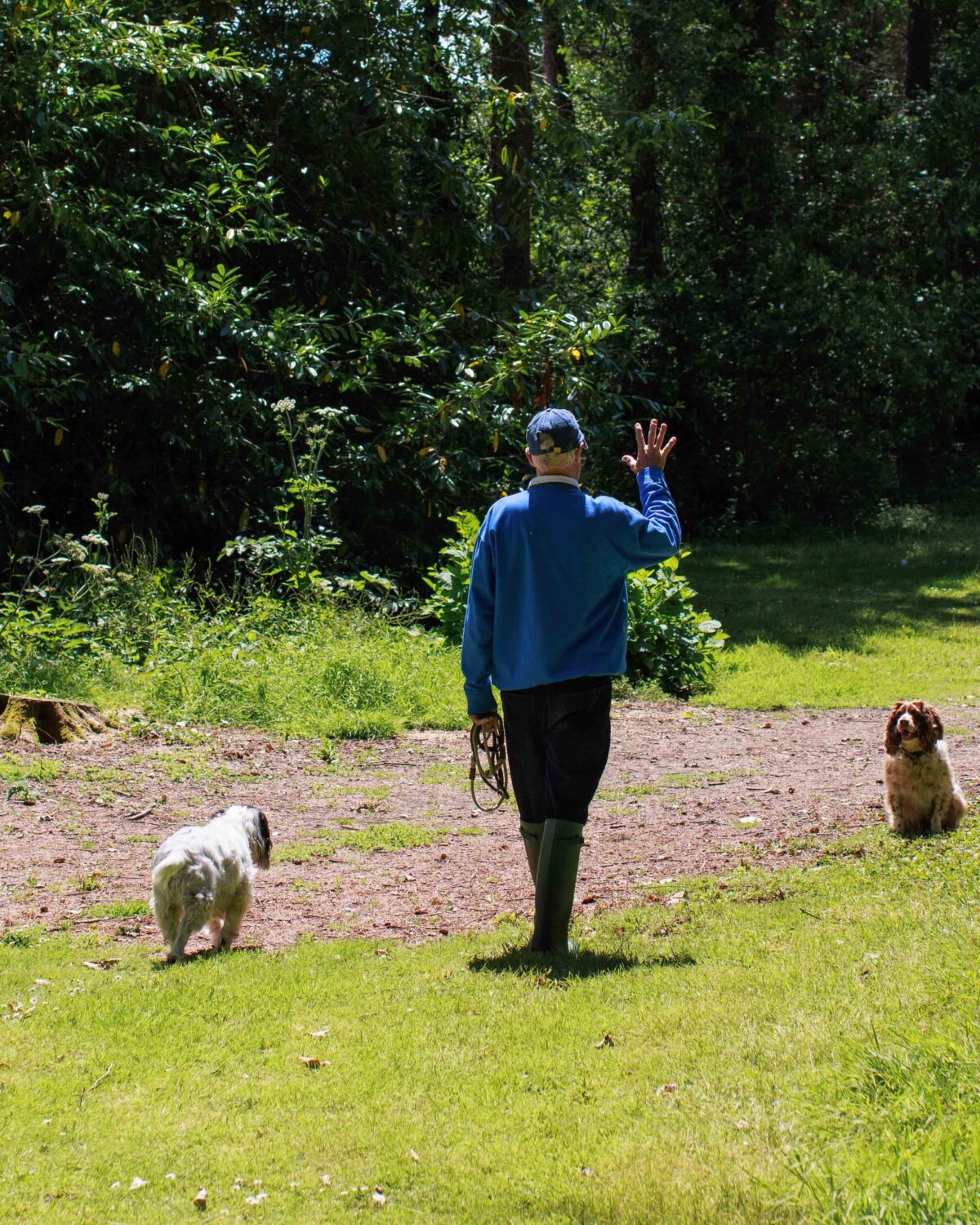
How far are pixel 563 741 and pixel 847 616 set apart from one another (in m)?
11.5

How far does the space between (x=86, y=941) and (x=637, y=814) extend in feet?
11.3

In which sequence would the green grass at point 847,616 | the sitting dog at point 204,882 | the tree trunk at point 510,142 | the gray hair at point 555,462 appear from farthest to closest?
the tree trunk at point 510,142 < the green grass at point 847,616 < the sitting dog at point 204,882 < the gray hair at point 555,462

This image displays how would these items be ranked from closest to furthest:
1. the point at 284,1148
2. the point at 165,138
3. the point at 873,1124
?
the point at 873,1124, the point at 284,1148, the point at 165,138

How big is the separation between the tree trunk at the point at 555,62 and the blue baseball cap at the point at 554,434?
52.2 feet

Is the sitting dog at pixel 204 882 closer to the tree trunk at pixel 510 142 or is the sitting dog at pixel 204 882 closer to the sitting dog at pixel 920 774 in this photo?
the sitting dog at pixel 920 774

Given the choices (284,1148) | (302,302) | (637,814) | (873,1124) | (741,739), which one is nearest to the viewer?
(873,1124)

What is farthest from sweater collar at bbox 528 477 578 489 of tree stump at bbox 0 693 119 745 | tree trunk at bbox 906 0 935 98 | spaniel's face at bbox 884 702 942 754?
tree trunk at bbox 906 0 935 98

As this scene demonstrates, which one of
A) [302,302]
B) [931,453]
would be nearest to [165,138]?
[302,302]

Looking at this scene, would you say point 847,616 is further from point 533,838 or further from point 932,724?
point 533,838

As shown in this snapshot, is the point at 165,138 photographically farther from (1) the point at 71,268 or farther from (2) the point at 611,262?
(2) the point at 611,262

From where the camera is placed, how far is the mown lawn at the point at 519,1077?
347 centimetres

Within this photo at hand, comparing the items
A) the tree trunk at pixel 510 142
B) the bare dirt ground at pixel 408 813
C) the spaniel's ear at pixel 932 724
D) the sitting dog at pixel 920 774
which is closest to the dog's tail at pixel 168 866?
the bare dirt ground at pixel 408 813

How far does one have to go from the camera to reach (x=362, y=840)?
759cm

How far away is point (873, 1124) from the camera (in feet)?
11.5
